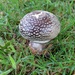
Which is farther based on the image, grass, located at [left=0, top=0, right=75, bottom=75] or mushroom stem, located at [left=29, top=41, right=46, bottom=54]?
mushroom stem, located at [left=29, top=41, right=46, bottom=54]

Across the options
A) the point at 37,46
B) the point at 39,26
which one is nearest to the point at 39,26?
the point at 39,26

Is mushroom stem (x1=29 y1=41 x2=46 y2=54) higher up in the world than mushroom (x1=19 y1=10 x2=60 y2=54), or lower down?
lower down

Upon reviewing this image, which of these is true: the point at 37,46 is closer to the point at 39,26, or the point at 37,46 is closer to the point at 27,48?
the point at 27,48

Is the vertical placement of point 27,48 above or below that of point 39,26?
below

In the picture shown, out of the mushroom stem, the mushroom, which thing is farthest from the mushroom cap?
the mushroom stem

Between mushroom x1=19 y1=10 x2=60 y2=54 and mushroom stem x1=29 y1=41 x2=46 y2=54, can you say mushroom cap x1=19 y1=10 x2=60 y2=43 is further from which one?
mushroom stem x1=29 y1=41 x2=46 y2=54

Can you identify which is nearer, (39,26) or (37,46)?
(39,26)

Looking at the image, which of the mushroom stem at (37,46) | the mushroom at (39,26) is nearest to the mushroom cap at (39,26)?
the mushroom at (39,26)

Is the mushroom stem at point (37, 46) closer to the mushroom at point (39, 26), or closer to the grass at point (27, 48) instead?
the grass at point (27, 48)
